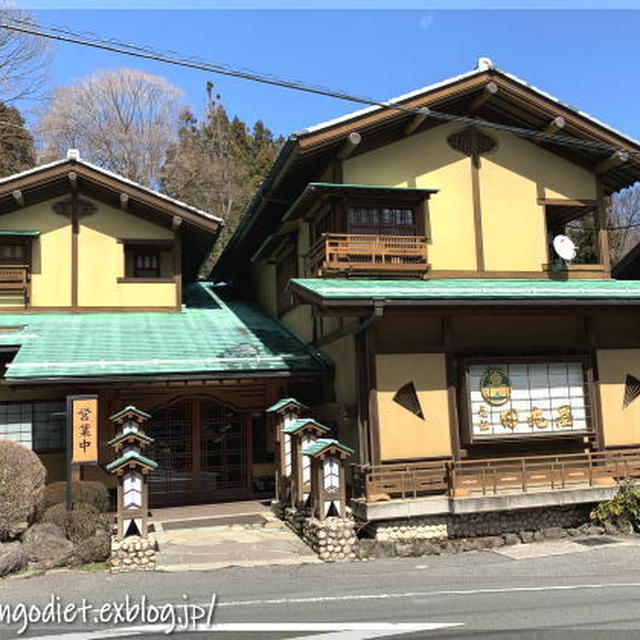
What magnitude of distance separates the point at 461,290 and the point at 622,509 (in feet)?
16.5

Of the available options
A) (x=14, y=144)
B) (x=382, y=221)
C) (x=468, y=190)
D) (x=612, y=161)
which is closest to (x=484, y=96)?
(x=468, y=190)

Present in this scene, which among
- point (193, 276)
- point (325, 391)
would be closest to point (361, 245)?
point (325, 391)

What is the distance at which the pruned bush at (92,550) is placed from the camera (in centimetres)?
1005

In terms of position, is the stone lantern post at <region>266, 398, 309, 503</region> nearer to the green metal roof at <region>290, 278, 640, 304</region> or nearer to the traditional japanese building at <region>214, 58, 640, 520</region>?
the traditional japanese building at <region>214, 58, 640, 520</region>

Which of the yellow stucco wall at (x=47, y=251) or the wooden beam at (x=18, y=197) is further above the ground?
the wooden beam at (x=18, y=197)

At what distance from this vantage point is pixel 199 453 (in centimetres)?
1542

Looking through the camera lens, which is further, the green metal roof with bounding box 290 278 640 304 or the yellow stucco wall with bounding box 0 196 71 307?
the yellow stucco wall with bounding box 0 196 71 307

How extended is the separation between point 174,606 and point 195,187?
3662 centimetres

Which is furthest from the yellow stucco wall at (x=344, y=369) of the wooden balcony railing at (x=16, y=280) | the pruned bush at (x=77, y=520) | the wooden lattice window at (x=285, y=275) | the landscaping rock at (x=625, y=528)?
the wooden balcony railing at (x=16, y=280)

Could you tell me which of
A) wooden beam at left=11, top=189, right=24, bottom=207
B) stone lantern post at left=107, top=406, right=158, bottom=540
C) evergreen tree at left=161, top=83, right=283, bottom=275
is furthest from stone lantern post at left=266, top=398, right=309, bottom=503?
evergreen tree at left=161, top=83, right=283, bottom=275

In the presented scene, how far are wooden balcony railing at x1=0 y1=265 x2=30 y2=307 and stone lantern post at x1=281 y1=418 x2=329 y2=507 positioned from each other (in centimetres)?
839

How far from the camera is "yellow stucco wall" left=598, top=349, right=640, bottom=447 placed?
44.7 feet

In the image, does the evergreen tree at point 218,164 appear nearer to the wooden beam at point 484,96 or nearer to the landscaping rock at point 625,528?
the wooden beam at point 484,96

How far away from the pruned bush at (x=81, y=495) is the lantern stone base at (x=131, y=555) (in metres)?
2.18
